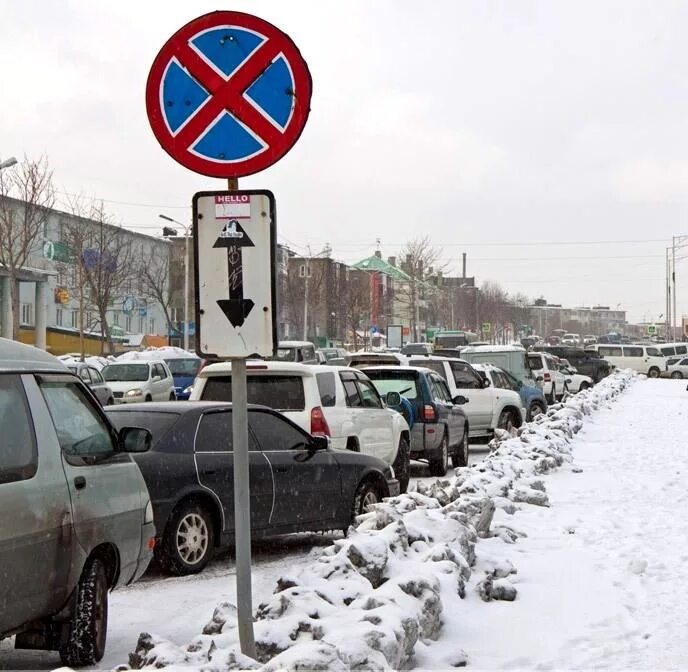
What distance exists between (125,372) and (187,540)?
23.5 meters

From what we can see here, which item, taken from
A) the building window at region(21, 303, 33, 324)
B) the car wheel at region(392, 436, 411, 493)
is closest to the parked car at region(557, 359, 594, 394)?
the building window at region(21, 303, 33, 324)

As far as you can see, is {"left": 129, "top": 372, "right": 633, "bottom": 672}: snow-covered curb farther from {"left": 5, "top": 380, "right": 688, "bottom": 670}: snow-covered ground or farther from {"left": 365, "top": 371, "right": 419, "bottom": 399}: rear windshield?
{"left": 365, "top": 371, "right": 419, "bottom": 399}: rear windshield

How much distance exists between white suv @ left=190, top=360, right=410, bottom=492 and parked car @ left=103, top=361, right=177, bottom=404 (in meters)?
16.1

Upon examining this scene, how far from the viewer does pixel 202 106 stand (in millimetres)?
4555

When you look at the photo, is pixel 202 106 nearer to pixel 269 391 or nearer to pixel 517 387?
pixel 269 391

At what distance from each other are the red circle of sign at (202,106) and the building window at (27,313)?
6192cm

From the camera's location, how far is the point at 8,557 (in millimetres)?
4852

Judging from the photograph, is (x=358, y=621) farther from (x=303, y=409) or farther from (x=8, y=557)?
(x=303, y=409)

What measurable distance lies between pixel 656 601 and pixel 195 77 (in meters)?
4.21

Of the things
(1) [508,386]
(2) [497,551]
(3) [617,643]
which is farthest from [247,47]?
(1) [508,386]

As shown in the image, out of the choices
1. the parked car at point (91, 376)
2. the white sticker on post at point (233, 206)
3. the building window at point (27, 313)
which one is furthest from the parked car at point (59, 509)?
the building window at point (27, 313)

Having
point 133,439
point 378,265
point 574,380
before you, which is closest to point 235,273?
point 133,439

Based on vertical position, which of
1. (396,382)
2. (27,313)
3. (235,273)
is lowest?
(396,382)

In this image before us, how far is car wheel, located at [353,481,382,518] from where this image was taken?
10.2 metres
